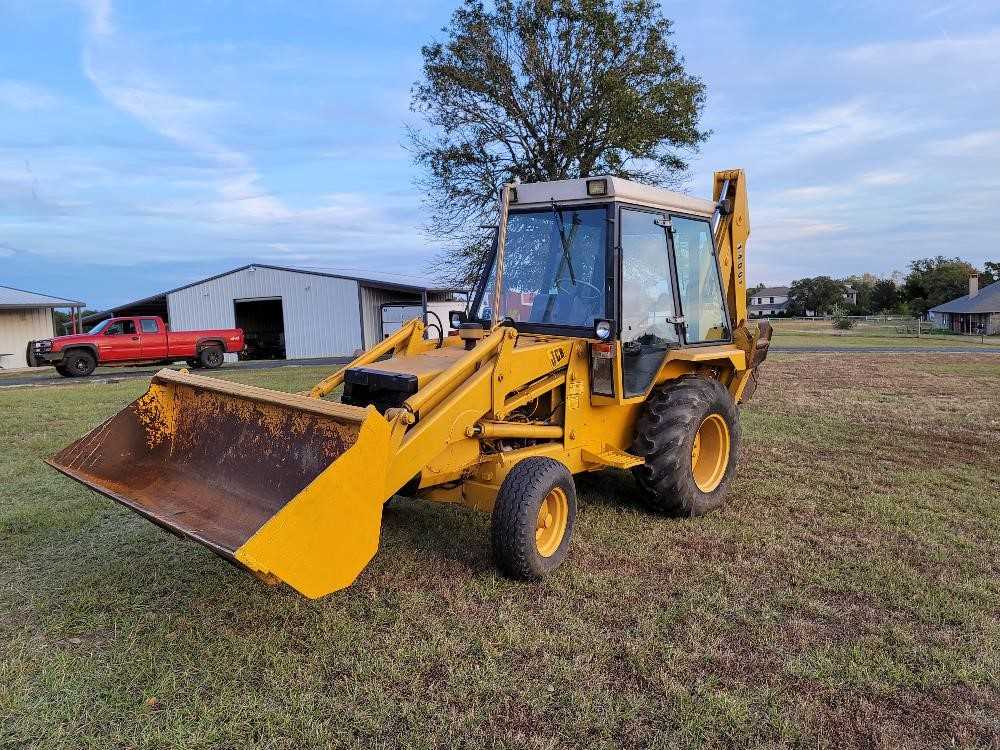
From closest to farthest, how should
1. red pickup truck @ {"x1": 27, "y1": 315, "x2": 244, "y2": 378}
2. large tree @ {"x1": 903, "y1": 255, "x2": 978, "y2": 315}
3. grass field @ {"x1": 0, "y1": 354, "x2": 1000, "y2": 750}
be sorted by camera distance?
grass field @ {"x1": 0, "y1": 354, "x2": 1000, "y2": 750}, red pickup truck @ {"x1": 27, "y1": 315, "x2": 244, "y2": 378}, large tree @ {"x1": 903, "y1": 255, "x2": 978, "y2": 315}

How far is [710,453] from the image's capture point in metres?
5.96

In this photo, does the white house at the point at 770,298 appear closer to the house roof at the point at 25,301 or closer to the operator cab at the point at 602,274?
the house roof at the point at 25,301

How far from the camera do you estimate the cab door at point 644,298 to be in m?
5.03

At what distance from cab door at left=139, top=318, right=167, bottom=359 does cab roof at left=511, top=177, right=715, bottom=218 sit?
19.5 meters

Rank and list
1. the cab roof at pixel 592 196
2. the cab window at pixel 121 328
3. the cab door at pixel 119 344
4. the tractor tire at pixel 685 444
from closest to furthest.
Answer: the cab roof at pixel 592 196 < the tractor tire at pixel 685 444 < the cab door at pixel 119 344 < the cab window at pixel 121 328

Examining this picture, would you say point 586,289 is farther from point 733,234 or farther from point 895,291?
point 895,291

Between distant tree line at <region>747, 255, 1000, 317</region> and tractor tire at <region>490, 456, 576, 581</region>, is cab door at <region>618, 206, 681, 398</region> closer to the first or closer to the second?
tractor tire at <region>490, 456, 576, 581</region>

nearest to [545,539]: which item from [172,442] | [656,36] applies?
[172,442]

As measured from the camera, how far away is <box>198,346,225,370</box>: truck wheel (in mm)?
22781

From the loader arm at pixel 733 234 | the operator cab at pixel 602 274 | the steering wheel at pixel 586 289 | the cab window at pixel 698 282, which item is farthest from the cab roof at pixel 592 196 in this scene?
the loader arm at pixel 733 234

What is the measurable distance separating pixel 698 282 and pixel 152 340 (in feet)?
65.8

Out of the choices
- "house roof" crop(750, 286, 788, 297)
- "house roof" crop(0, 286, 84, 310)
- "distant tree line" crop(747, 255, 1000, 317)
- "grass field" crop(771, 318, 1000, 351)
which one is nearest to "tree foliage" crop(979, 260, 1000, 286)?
"distant tree line" crop(747, 255, 1000, 317)

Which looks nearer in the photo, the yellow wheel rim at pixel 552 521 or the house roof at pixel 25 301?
the yellow wheel rim at pixel 552 521

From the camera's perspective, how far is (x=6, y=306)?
89.7 ft
